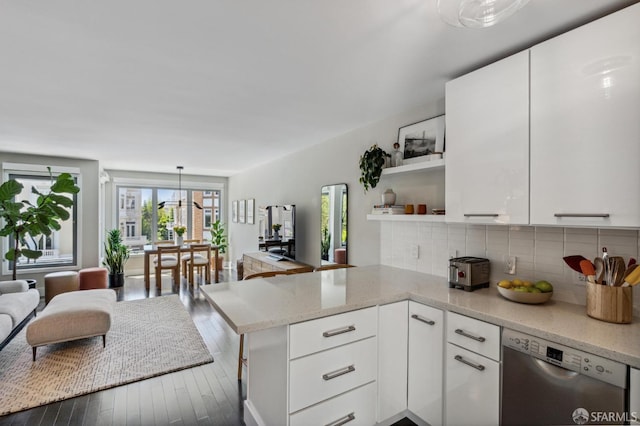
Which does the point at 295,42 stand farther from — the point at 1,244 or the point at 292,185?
the point at 1,244

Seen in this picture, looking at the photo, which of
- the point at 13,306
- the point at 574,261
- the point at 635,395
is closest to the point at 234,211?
the point at 13,306

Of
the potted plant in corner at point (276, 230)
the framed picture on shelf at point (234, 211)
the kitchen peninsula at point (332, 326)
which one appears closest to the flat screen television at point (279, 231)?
the potted plant in corner at point (276, 230)

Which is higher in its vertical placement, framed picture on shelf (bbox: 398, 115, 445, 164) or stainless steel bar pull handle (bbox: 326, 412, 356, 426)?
framed picture on shelf (bbox: 398, 115, 445, 164)

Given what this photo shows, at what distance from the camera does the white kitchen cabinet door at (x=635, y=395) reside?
1.12 metres

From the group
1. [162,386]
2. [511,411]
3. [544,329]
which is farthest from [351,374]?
[162,386]

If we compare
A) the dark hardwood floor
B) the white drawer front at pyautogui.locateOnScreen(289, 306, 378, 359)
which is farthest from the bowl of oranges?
the dark hardwood floor

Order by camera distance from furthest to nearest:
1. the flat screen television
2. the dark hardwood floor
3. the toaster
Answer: the flat screen television → the dark hardwood floor → the toaster

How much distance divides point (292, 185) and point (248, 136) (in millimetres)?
1202

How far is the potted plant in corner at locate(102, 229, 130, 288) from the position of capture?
5898 mm

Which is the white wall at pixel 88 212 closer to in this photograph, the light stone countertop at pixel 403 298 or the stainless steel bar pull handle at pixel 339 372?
the light stone countertop at pixel 403 298

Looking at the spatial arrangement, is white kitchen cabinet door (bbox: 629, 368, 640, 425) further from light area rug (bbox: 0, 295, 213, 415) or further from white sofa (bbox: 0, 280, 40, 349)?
white sofa (bbox: 0, 280, 40, 349)

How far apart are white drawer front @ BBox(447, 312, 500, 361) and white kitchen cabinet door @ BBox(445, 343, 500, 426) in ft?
0.11

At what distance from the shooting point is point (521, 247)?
2.01 meters

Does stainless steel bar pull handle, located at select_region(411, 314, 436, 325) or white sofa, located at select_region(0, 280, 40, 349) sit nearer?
stainless steel bar pull handle, located at select_region(411, 314, 436, 325)
